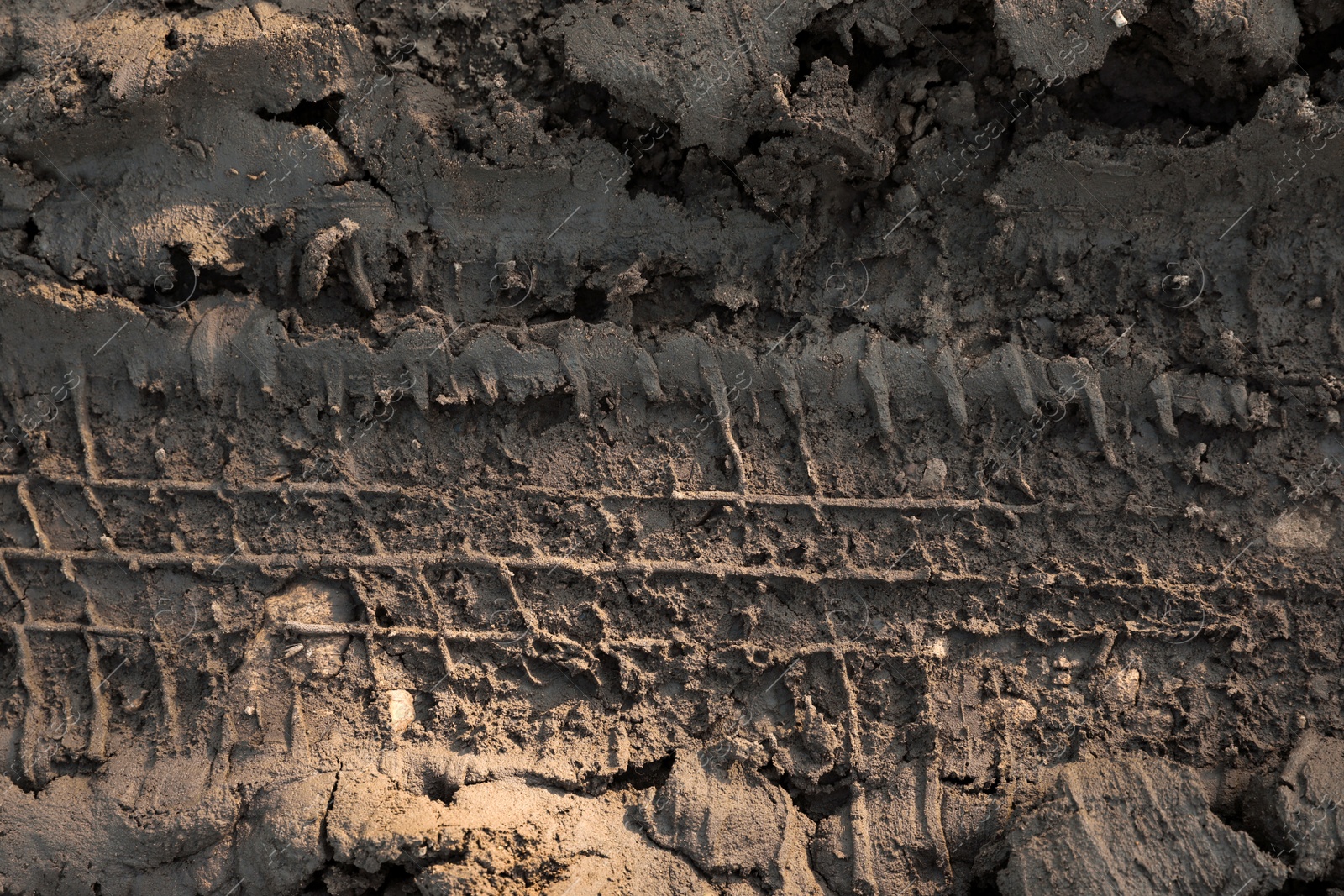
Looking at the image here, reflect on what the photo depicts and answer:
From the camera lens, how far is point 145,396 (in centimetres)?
287

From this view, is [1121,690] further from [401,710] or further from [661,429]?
[401,710]

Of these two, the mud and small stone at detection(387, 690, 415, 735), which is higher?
the mud

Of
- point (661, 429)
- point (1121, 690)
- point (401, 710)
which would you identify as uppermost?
point (661, 429)

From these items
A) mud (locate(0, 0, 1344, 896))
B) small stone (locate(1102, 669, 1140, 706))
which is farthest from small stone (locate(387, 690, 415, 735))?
small stone (locate(1102, 669, 1140, 706))

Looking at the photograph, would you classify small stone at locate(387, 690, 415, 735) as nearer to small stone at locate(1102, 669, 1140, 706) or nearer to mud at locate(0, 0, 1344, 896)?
mud at locate(0, 0, 1344, 896)

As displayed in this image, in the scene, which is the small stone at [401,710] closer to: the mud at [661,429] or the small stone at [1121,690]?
the mud at [661,429]

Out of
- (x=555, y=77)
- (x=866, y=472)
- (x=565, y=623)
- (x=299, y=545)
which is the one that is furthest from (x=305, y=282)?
(x=866, y=472)

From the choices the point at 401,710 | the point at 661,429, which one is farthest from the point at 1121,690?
the point at 401,710

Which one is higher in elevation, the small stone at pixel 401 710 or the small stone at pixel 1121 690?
the small stone at pixel 1121 690

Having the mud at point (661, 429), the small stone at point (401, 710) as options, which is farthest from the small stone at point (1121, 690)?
the small stone at point (401, 710)

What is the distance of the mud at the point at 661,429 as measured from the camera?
8.78 feet

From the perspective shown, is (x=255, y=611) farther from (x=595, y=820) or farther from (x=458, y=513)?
(x=595, y=820)

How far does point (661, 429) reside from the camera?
110 inches

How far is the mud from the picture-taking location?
2.68m
